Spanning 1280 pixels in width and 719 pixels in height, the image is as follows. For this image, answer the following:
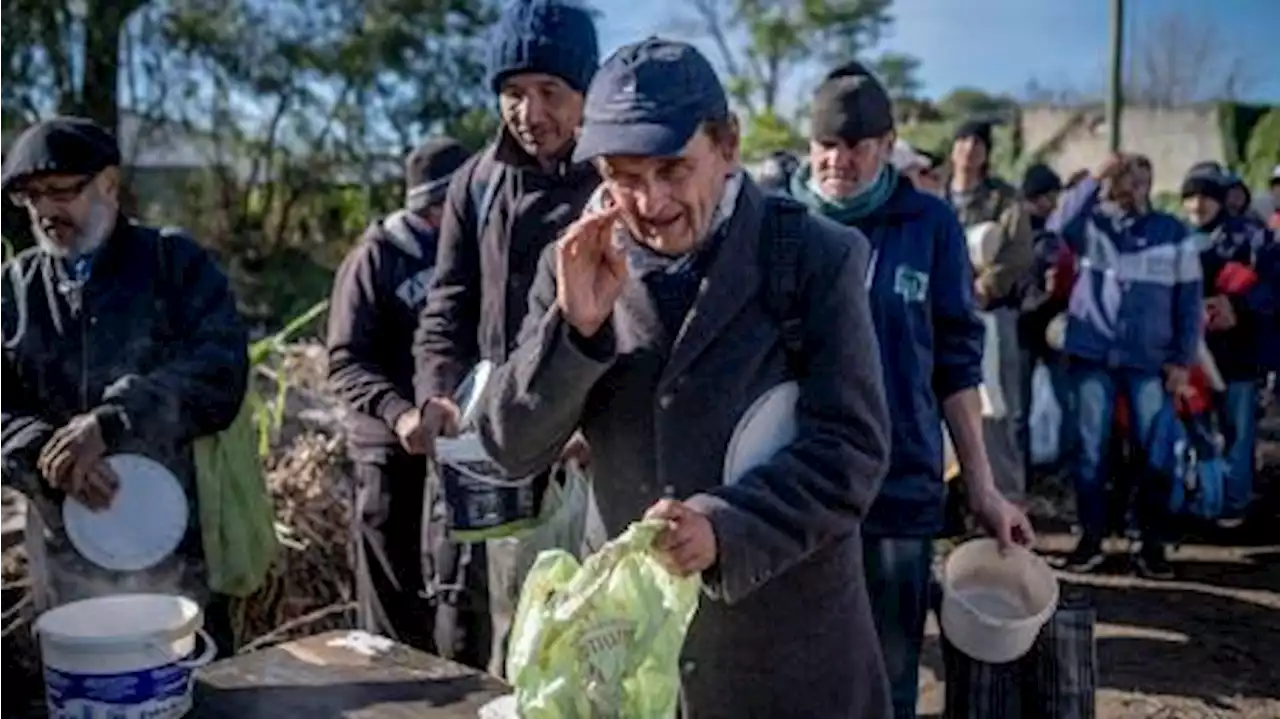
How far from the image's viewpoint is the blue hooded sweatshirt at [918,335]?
319 centimetres

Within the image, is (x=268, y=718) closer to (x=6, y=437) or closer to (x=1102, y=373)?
(x=6, y=437)

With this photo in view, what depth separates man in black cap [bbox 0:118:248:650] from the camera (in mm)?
3133

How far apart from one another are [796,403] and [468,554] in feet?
5.18

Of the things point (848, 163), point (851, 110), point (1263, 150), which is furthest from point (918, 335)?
point (1263, 150)

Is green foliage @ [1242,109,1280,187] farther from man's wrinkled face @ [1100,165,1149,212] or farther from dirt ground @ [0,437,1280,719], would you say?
man's wrinkled face @ [1100,165,1149,212]

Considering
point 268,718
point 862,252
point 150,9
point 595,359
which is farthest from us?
point 150,9

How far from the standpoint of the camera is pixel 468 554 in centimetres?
342

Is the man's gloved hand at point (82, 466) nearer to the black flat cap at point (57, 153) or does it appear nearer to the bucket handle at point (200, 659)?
the black flat cap at point (57, 153)

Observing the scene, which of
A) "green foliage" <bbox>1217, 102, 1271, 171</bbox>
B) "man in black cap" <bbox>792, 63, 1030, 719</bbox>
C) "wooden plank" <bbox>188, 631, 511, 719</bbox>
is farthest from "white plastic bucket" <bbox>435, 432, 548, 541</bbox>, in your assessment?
"green foliage" <bbox>1217, 102, 1271, 171</bbox>

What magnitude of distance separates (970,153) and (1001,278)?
906 mm

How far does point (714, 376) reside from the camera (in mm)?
2025

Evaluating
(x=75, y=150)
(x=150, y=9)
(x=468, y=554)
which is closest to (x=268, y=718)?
(x=468, y=554)

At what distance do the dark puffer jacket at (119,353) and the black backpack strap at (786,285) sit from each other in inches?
65.1

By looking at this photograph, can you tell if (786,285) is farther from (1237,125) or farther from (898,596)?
(1237,125)
